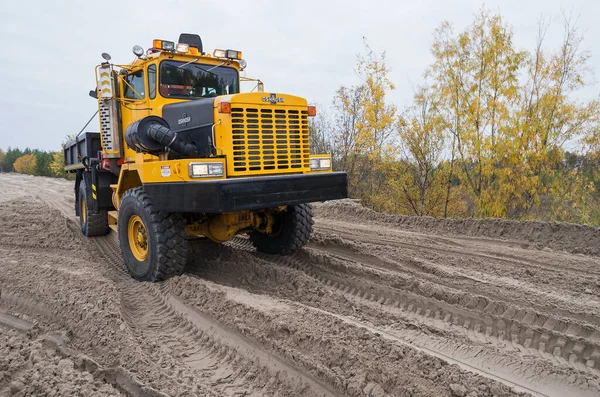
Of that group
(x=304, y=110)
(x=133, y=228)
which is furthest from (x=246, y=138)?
(x=133, y=228)

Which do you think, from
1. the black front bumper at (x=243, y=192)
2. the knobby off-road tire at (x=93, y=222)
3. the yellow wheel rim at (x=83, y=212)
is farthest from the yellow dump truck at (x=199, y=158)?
the yellow wheel rim at (x=83, y=212)

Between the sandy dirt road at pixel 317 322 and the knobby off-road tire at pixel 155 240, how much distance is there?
0.75 feet

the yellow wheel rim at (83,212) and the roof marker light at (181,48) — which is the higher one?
the roof marker light at (181,48)

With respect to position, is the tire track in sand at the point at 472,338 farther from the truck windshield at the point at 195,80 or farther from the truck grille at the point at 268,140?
the truck windshield at the point at 195,80

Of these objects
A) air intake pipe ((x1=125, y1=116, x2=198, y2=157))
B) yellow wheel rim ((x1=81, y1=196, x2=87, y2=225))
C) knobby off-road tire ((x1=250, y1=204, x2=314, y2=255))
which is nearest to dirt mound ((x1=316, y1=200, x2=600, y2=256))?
knobby off-road tire ((x1=250, y1=204, x2=314, y2=255))

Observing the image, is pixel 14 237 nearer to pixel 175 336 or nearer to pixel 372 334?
pixel 175 336

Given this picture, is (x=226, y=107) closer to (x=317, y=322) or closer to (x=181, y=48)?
(x=181, y=48)

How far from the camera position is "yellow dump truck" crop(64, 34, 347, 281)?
4473 mm

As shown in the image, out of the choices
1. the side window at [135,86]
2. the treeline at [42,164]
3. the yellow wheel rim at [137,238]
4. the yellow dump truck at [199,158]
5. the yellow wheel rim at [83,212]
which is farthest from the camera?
the treeline at [42,164]

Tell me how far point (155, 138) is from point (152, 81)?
118 centimetres

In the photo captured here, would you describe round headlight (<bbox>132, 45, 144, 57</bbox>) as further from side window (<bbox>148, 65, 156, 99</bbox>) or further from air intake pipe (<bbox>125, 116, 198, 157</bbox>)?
air intake pipe (<bbox>125, 116, 198, 157</bbox>)

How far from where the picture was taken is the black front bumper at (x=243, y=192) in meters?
4.16

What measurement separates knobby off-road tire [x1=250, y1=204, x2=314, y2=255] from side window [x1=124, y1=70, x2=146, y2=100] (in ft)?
8.54

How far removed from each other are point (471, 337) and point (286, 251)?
3.04 m
